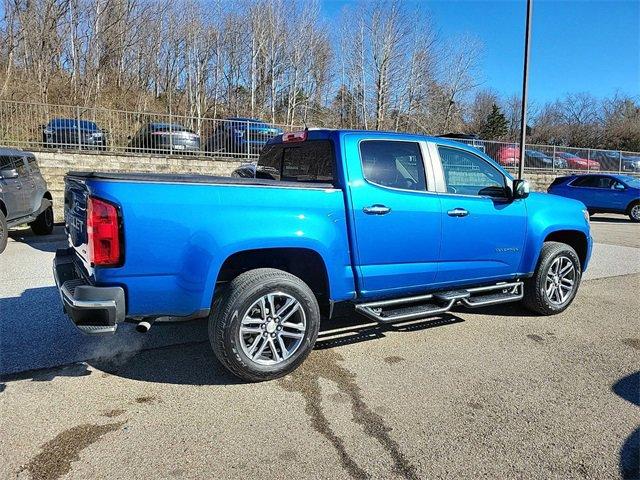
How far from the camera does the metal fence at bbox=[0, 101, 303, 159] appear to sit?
46.4 feet

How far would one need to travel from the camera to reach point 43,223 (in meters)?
10.6

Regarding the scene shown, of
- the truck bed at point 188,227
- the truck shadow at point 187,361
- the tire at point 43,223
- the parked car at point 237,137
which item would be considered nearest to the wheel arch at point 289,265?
the truck bed at point 188,227

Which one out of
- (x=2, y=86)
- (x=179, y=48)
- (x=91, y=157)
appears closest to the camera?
(x=91, y=157)

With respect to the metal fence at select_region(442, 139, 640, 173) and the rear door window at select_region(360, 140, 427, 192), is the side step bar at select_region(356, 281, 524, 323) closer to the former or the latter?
the rear door window at select_region(360, 140, 427, 192)

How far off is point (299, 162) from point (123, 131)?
41.7 ft

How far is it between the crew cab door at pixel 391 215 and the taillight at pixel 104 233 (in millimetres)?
1767

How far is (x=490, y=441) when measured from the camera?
2.90 meters

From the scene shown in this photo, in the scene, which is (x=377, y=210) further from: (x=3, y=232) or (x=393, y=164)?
(x=3, y=232)

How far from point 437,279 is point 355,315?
3.74 ft

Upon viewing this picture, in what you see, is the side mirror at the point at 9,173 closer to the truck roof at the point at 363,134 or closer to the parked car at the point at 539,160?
the truck roof at the point at 363,134

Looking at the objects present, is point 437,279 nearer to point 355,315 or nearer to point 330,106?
point 355,315

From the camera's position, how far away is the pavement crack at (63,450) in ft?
8.28

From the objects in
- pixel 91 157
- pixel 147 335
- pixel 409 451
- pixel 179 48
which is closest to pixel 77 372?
pixel 147 335

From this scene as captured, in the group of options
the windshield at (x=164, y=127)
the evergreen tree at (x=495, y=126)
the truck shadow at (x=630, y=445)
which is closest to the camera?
the truck shadow at (x=630, y=445)
